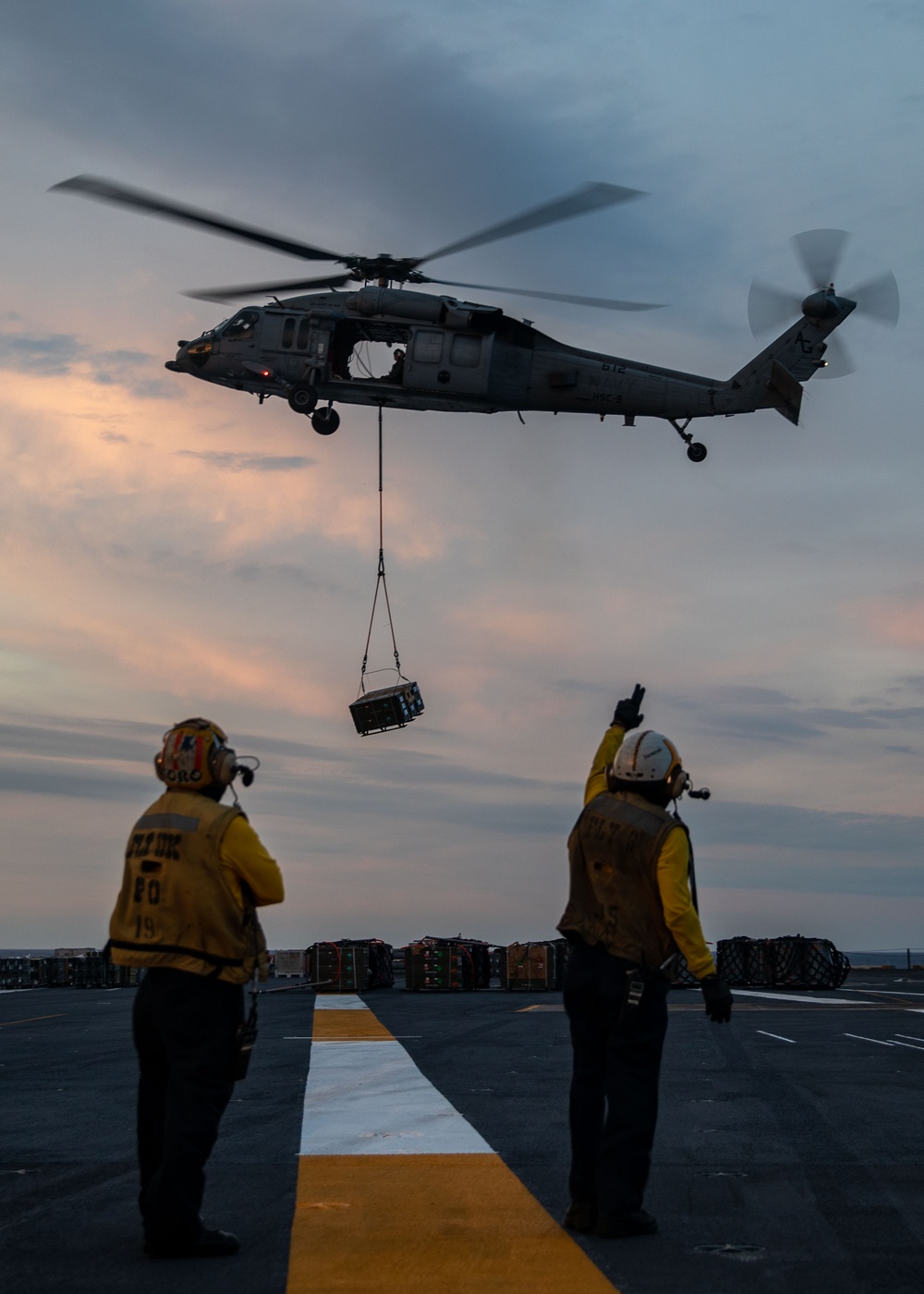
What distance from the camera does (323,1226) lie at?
597 centimetres

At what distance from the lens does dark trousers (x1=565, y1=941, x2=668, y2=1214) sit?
588 cm

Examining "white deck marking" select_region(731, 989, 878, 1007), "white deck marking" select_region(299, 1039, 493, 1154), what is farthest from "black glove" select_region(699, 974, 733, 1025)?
"white deck marking" select_region(731, 989, 878, 1007)

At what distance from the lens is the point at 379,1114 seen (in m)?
9.54

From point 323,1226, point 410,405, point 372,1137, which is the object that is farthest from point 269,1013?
point 323,1226

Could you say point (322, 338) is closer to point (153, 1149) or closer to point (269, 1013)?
point (269, 1013)

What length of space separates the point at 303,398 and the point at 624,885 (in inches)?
764

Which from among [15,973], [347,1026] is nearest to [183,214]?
[347,1026]

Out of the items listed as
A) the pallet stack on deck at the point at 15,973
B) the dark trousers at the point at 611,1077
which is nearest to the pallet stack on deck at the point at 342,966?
the pallet stack on deck at the point at 15,973

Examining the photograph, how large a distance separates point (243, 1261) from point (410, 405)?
20.7 meters

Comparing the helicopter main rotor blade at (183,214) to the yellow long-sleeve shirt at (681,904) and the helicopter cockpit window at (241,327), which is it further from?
the yellow long-sleeve shirt at (681,904)

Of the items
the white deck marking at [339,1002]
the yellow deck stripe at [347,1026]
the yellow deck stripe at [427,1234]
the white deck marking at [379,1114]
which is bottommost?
the yellow deck stripe at [427,1234]

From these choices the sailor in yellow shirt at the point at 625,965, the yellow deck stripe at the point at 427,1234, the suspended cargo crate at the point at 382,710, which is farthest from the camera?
the suspended cargo crate at the point at 382,710

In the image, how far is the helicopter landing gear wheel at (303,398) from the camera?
79.9ft

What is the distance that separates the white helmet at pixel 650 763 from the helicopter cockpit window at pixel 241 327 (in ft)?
65.8
